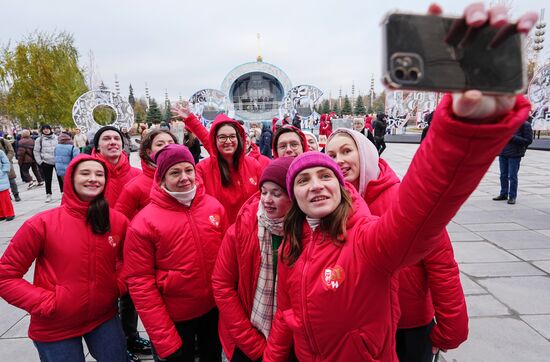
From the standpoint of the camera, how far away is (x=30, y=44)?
1895 centimetres

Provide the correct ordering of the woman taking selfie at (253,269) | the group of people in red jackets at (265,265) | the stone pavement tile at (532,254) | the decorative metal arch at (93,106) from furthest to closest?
the decorative metal arch at (93,106) → the stone pavement tile at (532,254) → the woman taking selfie at (253,269) → the group of people in red jackets at (265,265)

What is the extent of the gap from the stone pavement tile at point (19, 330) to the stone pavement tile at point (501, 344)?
12.0ft

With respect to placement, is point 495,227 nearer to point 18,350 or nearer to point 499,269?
point 499,269

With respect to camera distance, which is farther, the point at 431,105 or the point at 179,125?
the point at 431,105

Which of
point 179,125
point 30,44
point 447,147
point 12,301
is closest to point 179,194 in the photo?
point 12,301

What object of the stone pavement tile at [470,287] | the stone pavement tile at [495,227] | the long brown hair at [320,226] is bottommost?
the stone pavement tile at [495,227]

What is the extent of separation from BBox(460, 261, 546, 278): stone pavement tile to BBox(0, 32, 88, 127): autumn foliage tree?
21387mm

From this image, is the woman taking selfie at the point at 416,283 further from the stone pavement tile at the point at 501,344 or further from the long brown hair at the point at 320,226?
the stone pavement tile at the point at 501,344

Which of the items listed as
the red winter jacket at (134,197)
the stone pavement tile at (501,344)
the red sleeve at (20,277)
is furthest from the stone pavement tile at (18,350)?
the stone pavement tile at (501,344)

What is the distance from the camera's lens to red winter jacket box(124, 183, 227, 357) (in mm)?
1979

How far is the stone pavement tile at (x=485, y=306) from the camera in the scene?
122 inches

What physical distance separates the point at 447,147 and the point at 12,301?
7.53 feet

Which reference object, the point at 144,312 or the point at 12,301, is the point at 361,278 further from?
the point at 12,301

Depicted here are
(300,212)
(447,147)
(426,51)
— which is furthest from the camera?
(300,212)
